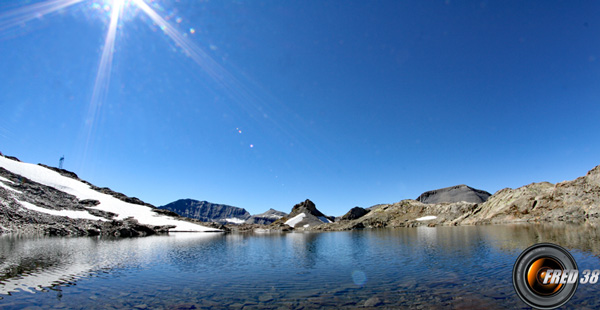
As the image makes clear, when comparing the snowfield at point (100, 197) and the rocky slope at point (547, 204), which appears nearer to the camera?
the rocky slope at point (547, 204)

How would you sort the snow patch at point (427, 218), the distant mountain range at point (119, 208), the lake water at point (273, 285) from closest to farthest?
the lake water at point (273, 285), the distant mountain range at point (119, 208), the snow patch at point (427, 218)

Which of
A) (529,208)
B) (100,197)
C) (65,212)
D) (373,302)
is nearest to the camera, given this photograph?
(373,302)

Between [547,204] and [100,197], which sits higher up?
[100,197]

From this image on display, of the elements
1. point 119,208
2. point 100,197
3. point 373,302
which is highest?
point 100,197

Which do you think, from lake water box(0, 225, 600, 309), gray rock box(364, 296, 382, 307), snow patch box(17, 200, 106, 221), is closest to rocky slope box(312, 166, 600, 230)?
lake water box(0, 225, 600, 309)

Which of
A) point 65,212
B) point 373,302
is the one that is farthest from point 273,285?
point 65,212

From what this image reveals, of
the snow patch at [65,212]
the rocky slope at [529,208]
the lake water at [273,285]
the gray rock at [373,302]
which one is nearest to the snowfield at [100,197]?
the snow patch at [65,212]

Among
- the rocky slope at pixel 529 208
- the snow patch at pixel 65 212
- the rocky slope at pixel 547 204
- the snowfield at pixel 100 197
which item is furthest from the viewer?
the snowfield at pixel 100 197

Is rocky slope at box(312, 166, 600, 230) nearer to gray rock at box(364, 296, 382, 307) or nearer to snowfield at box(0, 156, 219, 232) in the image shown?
gray rock at box(364, 296, 382, 307)

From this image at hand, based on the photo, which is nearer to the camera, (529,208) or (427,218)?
(529,208)

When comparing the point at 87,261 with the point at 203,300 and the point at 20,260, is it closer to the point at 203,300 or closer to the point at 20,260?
the point at 20,260

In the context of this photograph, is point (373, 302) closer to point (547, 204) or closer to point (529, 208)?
point (547, 204)

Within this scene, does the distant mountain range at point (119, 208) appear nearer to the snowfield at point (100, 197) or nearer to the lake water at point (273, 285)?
the snowfield at point (100, 197)

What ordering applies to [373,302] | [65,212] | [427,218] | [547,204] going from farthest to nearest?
[427,218] → [547,204] → [65,212] → [373,302]
